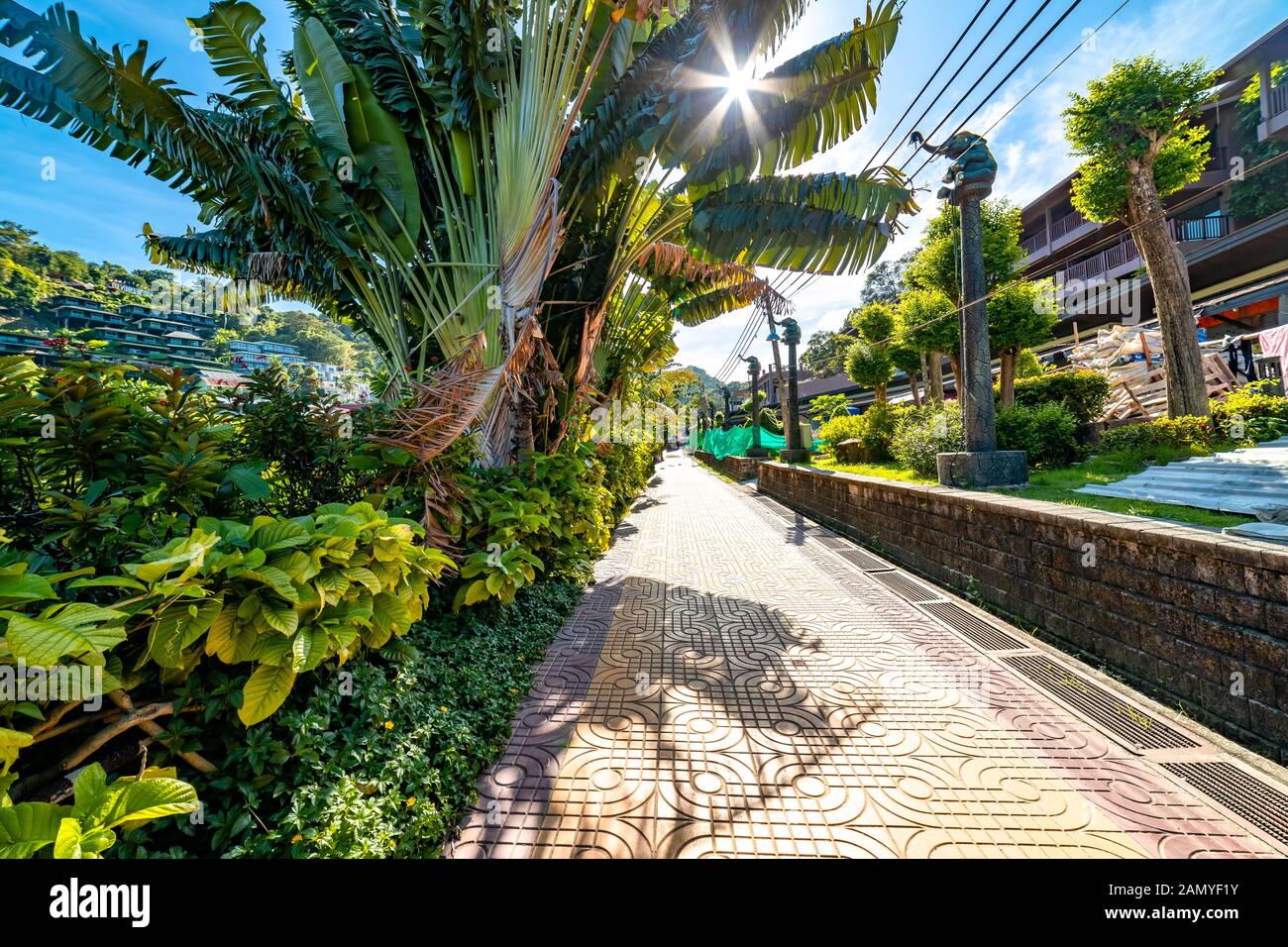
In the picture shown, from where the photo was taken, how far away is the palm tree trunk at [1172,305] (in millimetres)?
6641

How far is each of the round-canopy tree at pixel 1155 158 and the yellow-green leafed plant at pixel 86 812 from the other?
36.1ft

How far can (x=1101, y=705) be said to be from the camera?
2.73m

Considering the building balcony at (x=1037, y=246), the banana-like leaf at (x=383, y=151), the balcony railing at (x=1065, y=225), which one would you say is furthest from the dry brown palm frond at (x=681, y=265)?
the balcony railing at (x=1065, y=225)

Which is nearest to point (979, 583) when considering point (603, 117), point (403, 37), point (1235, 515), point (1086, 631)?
point (1086, 631)

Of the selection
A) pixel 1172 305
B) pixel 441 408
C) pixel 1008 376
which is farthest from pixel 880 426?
pixel 441 408

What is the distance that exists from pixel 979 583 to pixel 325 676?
532 centimetres

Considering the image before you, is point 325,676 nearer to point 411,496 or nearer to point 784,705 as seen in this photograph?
point 411,496

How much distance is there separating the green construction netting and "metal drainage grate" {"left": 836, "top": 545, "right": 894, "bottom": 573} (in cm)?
1080

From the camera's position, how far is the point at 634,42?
537 centimetres

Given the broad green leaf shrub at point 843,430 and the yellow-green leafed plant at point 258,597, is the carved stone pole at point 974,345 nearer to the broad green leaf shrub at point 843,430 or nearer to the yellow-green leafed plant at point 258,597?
the broad green leaf shrub at point 843,430

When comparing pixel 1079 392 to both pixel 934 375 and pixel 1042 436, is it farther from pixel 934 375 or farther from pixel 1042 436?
pixel 934 375

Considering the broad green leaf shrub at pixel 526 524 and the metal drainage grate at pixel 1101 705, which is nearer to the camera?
the metal drainage grate at pixel 1101 705

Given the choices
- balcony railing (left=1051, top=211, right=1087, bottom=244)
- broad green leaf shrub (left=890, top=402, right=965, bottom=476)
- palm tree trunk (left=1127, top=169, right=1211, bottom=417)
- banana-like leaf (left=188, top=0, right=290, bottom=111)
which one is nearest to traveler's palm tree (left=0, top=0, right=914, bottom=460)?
banana-like leaf (left=188, top=0, right=290, bottom=111)

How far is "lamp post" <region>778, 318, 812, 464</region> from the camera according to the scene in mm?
13039
